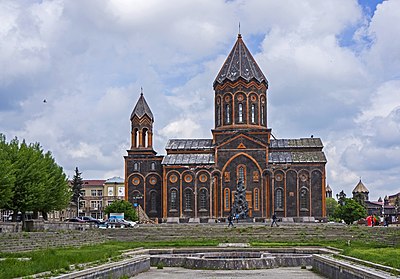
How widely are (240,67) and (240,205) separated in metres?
16.4

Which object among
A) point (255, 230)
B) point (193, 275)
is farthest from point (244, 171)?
point (193, 275)

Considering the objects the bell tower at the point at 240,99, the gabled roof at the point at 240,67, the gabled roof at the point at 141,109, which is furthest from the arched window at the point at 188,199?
the gabled roof at the point at 240,67

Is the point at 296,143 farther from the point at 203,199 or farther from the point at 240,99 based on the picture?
the point at 203,199

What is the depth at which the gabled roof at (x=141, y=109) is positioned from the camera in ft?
236

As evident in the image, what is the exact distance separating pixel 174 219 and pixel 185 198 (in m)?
2.63

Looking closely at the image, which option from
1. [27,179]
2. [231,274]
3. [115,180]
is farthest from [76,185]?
[231,274]

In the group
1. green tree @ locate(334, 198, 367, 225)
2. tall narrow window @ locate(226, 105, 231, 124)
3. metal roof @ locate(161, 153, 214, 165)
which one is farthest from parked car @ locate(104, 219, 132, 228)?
green tree @ locate(334, 198, 367, 225)

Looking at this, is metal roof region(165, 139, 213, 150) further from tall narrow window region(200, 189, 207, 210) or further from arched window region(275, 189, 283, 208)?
arched window region(275, 189, 283, 208)

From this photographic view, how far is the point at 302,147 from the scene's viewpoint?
7006 centimetres

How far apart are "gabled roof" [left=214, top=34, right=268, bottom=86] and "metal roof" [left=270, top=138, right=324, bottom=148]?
7.07 metres

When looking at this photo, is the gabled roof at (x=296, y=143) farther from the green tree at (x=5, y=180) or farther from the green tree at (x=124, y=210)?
the green tree at (x=5, y=180)

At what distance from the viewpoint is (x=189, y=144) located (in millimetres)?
72500

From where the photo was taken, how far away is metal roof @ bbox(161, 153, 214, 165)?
69.1 m

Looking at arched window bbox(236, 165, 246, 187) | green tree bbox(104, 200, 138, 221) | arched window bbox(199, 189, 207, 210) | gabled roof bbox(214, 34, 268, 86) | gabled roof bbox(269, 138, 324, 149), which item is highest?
gabled roof bbox(214, 34, 268, 86)
